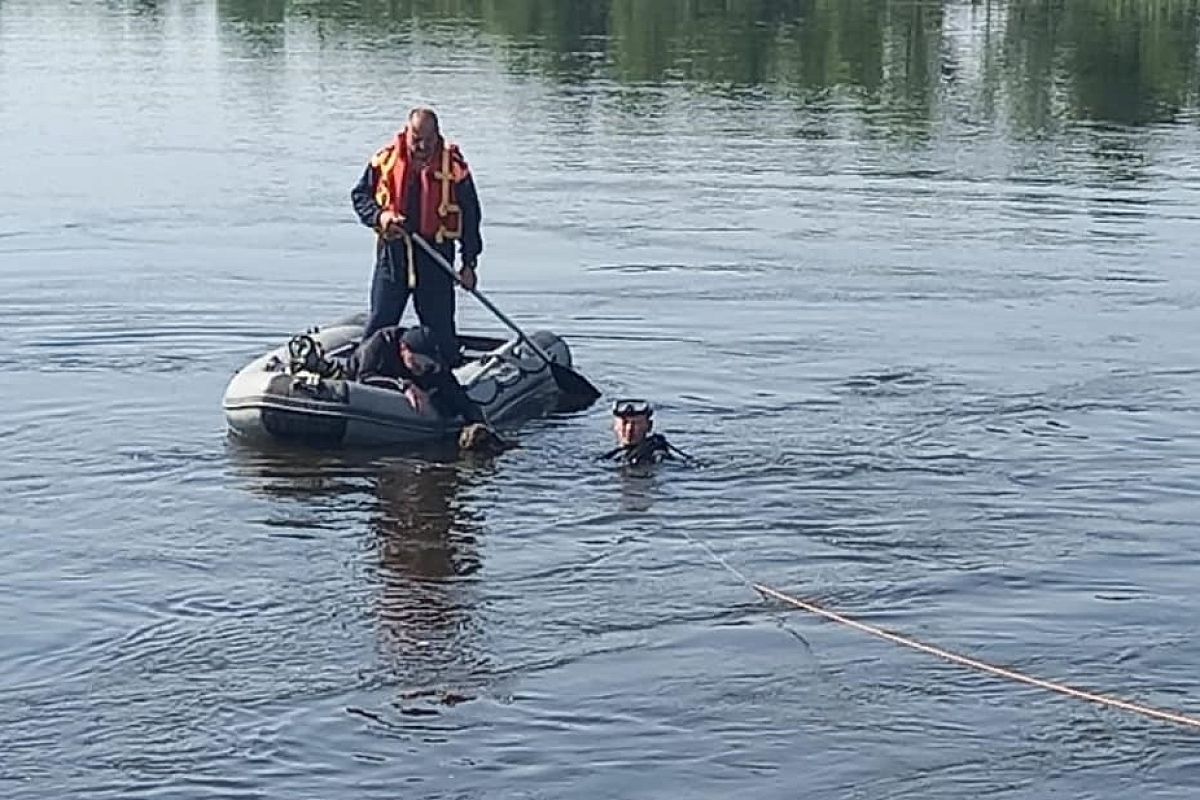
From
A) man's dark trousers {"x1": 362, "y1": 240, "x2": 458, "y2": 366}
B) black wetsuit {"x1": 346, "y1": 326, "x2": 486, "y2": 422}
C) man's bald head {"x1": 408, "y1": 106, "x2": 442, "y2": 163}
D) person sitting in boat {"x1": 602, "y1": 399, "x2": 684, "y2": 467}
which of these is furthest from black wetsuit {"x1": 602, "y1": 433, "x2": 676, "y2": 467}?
man's bald head {"x1": 408, "y1": 106, "x2": 442, "y2": 163}

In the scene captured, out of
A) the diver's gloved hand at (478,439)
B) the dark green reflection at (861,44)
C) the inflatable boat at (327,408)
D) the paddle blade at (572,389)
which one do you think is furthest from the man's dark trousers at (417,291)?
the dark green reflection at (861,44)

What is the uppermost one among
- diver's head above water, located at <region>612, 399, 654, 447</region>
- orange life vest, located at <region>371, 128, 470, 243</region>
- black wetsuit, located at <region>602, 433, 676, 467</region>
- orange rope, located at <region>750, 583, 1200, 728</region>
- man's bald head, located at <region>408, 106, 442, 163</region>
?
man's bald head, located at <region>408, 106, 442, 163</region>

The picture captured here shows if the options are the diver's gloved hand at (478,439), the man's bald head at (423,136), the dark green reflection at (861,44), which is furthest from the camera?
the dark green reflection at (861,44)

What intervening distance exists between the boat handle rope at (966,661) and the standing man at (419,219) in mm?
3348

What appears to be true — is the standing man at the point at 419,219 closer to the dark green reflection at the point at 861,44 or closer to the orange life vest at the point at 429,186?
the orange life vest at the point at 429,186

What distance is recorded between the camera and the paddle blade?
51.3ft

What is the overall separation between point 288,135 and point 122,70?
467 inches

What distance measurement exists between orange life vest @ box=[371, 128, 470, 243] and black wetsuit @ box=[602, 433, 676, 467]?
1.79m

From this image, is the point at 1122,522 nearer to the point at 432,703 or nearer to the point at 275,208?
the point at 432,703

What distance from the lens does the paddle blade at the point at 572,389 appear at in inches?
615

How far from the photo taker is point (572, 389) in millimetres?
15695

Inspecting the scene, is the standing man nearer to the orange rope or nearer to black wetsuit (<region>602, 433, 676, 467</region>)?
black wetsuit (<region>602, 433, 676, 467</region>)

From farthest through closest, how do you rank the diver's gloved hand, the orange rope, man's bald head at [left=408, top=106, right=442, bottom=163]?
the diver's gloved hand < man's bald head at [left=408, top=106, right=442, bottom=163] < the orange rope

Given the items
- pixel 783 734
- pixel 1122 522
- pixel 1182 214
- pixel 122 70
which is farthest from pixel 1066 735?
pixel 122 70
